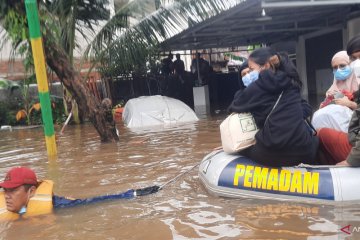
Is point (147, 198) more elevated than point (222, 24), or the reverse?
point (222, 24)

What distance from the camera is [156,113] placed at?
12820mm

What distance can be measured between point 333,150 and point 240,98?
3.41 feet

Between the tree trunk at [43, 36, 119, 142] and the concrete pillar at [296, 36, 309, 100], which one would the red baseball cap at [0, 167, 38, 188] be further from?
the concrete pillar at [296, 36, 309, 100]

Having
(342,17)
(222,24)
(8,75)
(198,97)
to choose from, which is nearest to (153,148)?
(222,24)

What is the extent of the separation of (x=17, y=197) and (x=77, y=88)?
16.6 feet

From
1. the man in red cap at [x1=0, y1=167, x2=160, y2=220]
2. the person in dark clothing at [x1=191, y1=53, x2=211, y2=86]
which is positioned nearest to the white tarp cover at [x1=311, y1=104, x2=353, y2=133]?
the man in red cap at [x1=0, y1=167, x2=160, y2=220]

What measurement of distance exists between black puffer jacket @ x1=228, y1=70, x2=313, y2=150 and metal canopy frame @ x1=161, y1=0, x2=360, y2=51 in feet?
22.1

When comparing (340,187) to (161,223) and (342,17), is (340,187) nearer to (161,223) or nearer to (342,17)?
(161,223)

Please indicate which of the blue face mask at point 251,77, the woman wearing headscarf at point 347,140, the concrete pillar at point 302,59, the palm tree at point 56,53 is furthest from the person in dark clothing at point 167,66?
the blue face mask at point 251,77

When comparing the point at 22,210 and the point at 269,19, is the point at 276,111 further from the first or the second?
the point at 269,19

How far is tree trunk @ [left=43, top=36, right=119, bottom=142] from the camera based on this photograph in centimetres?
830

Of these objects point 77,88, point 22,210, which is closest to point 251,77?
point 22,210

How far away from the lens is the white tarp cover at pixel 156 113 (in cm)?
1263

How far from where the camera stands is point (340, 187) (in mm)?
→ 3867
